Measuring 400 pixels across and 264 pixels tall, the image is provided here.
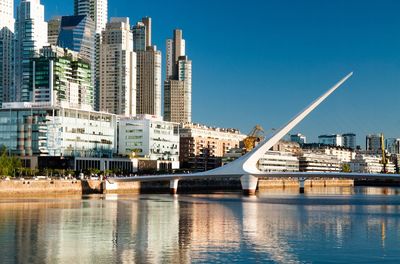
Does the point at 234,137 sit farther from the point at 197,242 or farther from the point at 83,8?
the point at 197,242

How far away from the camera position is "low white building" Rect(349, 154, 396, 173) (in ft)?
548

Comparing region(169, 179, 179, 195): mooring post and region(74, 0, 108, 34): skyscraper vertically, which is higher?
region(74, 0, 108, 34): skyscraper

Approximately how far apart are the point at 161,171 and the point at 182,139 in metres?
35.7

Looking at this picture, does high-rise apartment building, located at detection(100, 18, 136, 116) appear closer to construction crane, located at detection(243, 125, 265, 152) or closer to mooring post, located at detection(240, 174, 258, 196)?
construction crane, located at detection(243, 125, 265, 152)

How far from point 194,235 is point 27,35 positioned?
371 ft

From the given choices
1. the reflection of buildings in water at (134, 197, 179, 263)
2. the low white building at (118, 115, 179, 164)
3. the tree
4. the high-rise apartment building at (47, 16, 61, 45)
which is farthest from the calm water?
the high-rise apartment building at (47, 16, 61, 45)

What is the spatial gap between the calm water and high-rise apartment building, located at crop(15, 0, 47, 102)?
94.6 metres

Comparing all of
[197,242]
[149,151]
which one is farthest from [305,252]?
[149,151]

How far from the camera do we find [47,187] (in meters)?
54.4

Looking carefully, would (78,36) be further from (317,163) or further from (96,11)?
(317,163)

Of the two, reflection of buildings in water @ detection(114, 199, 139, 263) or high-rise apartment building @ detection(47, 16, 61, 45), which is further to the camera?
high-rise apartment building @ detection(47, 16, 61, 45)

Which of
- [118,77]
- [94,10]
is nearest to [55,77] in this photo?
[118,77]

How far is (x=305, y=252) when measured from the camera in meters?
23.3

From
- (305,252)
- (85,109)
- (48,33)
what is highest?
(48,33)
